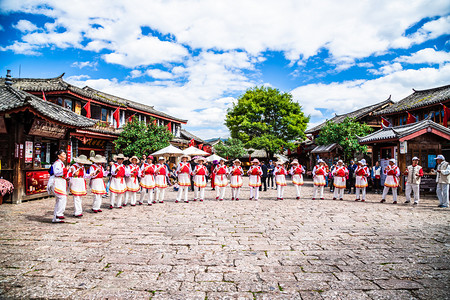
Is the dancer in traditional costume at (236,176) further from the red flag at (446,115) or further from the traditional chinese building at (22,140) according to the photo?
the red flag at (446,115)

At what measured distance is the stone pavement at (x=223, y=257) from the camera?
3.36m

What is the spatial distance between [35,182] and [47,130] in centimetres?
239

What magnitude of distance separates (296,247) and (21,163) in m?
11.1

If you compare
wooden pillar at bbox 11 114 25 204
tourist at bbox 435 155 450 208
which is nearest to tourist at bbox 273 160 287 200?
tourist at bbox 435 155 450 208

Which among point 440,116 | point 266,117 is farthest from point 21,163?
point 440,116

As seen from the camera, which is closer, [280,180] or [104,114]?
[280,180]

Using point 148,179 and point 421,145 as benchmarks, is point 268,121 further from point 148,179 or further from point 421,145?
point 148,179

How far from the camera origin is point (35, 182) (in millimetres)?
11125

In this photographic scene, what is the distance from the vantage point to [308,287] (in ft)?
11.2

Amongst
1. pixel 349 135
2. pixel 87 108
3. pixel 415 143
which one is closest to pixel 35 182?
pixel 87 108

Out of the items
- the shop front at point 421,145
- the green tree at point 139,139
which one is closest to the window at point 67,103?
the green tree at point 139,139

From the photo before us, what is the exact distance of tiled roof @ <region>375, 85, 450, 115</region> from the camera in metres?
19.8

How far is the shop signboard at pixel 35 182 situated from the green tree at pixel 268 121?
66.7ft

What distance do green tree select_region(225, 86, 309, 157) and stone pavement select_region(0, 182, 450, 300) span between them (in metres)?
21.5
